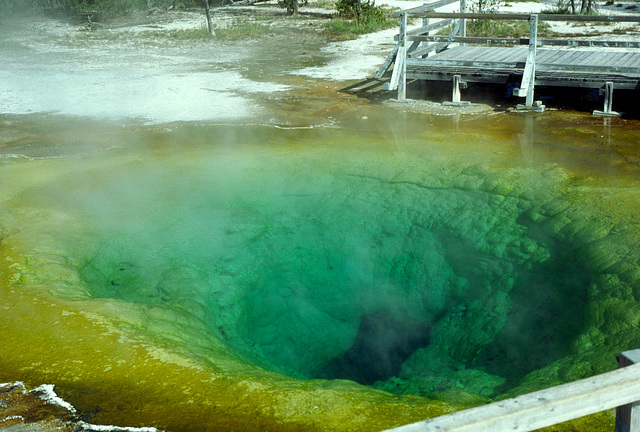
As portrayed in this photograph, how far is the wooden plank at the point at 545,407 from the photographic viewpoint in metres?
1.53

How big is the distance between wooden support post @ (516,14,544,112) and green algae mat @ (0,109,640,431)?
40.6 inches

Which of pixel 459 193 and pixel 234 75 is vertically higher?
pixel 234 75

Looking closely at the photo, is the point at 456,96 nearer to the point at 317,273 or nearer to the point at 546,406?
the point at 317,273

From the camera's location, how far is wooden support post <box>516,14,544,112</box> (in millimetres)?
8375

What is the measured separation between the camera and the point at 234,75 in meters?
12.0

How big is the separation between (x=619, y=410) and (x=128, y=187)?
5.36 m

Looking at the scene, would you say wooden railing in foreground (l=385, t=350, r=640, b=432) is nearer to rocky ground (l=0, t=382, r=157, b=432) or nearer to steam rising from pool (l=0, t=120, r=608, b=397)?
rocky ground (l=0, t=382, r=157, b=432)

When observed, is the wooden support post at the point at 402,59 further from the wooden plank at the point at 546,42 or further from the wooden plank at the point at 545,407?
the wooden plank at the point at 545,407

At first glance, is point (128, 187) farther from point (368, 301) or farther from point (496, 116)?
point (496, 116)

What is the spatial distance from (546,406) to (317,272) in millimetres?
3688

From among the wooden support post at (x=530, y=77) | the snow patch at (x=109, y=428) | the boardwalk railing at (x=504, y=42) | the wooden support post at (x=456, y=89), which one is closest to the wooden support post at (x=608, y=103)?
the boardwalk railing at (x=504, y=42)

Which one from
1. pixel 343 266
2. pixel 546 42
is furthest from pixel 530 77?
pixel 343 266

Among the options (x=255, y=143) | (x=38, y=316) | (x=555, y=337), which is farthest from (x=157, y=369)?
(x=255, y=143)

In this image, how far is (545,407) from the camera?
1601 mm
